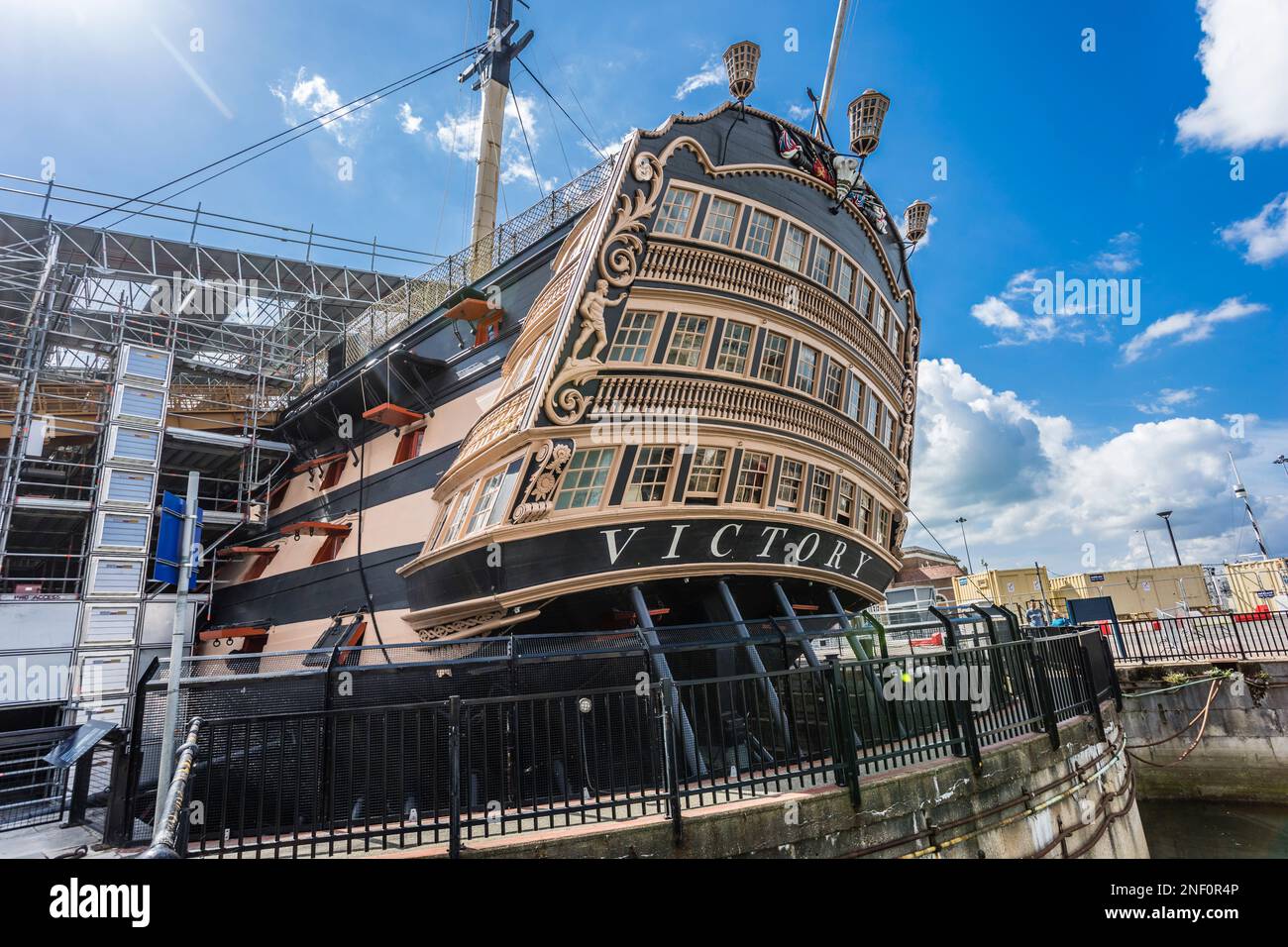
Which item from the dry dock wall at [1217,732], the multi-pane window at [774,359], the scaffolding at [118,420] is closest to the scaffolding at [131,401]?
the scaffolding at [118,420]

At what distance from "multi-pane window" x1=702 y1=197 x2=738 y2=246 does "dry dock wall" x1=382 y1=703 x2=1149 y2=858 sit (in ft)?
30.2

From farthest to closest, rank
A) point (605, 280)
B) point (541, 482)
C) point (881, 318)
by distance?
point (881, 318)
point (605, 280)
point (541, 482)

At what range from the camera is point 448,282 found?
63.4ft

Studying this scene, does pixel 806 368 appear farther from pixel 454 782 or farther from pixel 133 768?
pixel 133 768

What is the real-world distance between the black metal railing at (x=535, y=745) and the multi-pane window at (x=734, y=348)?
5.26 meters

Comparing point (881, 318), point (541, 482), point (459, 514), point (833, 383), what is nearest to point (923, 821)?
point (541, 482)

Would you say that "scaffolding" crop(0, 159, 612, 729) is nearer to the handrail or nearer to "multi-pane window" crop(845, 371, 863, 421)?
"multi-pane window" crop(845, 371, 863, 421)

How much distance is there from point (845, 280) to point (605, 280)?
6091mm

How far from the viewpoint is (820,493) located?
13.1m

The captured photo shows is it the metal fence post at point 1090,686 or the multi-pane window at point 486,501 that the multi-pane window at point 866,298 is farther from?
the multi-pane window at point 486,501

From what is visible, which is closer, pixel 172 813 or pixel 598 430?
pixel 172 813

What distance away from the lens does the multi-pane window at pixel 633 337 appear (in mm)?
10992

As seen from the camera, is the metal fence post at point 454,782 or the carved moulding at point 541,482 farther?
the carved moulding at point 541,482
